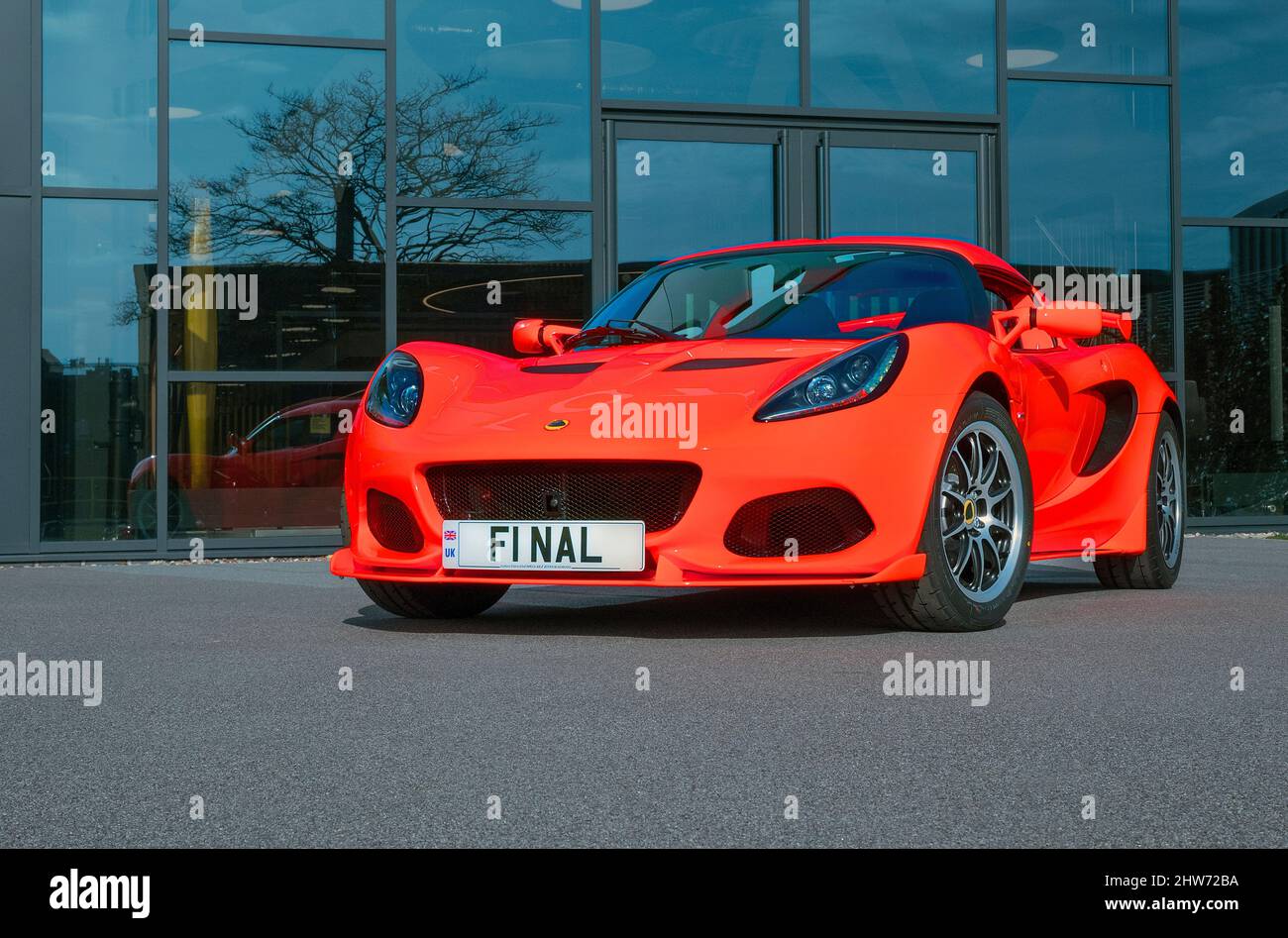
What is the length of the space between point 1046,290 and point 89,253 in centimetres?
651

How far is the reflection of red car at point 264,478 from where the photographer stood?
1002 centimetres

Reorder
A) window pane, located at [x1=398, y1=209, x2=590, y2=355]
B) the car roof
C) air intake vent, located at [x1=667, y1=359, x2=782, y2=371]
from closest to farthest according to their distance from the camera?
air intake vent, located at [x1=667, y1=359, x2=782, y2=371] < the car roof < window pane, located at [x1=398, y1=209, x2=590, y2=355]

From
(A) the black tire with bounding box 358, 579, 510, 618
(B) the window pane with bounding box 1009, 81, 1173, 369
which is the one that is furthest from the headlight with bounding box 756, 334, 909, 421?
(B) the window pane with bounding box 1009, 81, 1173, 369

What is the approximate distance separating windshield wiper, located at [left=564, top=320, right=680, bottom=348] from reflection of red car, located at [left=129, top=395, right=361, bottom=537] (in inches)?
173

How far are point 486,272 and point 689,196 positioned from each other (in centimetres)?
157

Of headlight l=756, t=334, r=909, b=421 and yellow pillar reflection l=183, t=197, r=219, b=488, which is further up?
yellow pillar reflection l=183, t=197, r=219, b=488

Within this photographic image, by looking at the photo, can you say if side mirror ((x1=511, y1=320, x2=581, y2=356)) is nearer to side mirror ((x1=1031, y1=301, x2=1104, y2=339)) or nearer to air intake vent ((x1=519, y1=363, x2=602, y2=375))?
air intake vent ((x1=519, y1=363, x2=602, y2=375))

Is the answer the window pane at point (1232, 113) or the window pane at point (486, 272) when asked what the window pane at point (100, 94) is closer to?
the window pane at point (486, 272)

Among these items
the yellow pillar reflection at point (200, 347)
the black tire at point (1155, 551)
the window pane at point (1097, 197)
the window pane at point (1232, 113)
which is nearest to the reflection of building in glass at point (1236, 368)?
the window pane at point (1232, 113)

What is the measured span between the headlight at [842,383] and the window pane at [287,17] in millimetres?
6680

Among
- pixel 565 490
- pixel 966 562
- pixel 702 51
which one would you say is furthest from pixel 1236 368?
pixel 565 490

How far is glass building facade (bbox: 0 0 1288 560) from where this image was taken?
9.99m

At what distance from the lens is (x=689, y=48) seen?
1118cm
